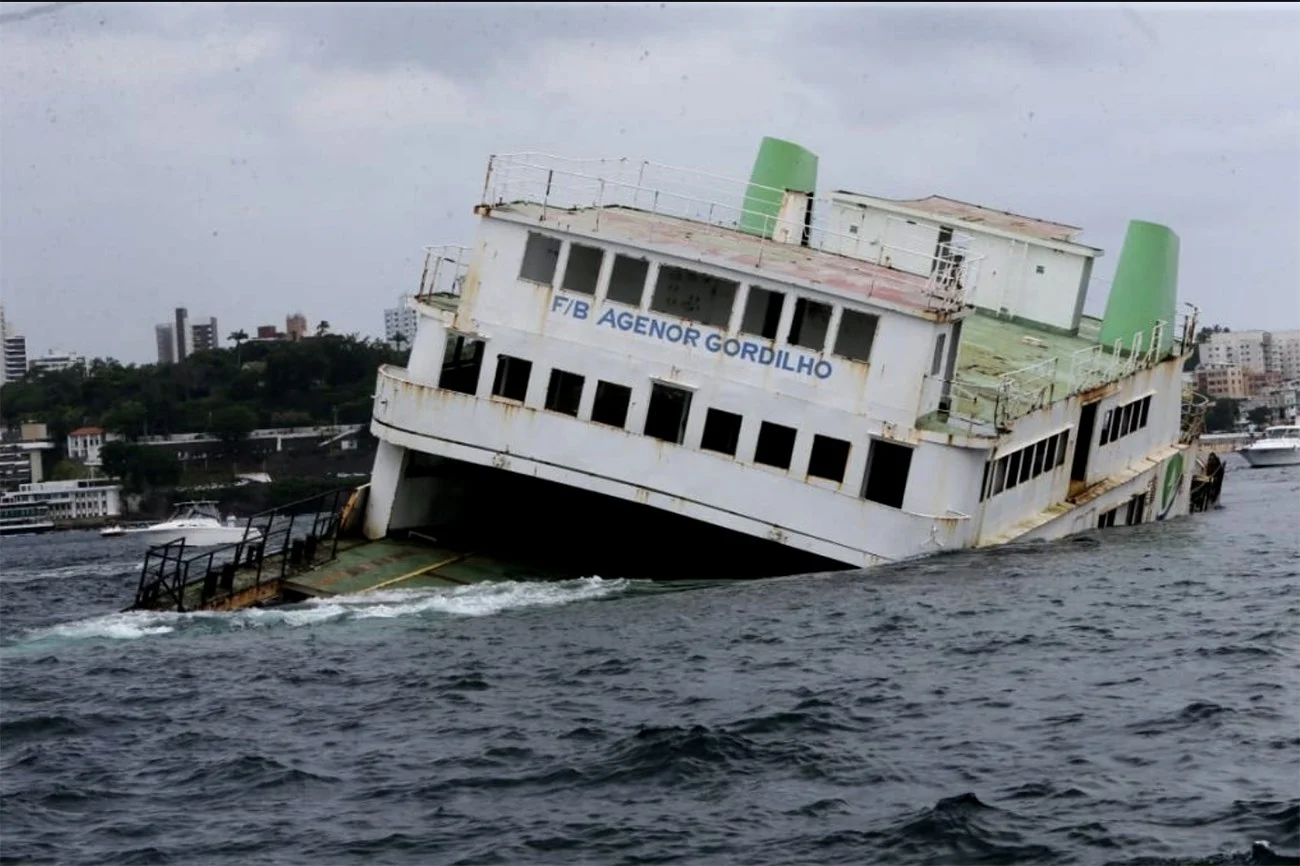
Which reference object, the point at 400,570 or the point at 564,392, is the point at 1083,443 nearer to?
the point at 564,392

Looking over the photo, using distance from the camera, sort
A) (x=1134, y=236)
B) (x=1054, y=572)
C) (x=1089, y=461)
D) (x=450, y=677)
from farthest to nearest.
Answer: (x=1134, y=236) → (x=1089, y=461) → (x=1054, y=572) → (x=450, y=677)

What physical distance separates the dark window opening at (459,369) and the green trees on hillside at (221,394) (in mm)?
100390

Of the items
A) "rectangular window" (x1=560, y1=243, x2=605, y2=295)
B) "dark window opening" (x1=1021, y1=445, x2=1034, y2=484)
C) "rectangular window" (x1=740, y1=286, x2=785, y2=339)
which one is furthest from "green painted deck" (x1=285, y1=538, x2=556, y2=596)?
"dark window opening" (x1=1021, y1=445, x2=1034, y2=484)

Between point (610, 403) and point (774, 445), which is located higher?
point (610, 403)

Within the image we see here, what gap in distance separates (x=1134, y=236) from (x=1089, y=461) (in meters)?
6.92

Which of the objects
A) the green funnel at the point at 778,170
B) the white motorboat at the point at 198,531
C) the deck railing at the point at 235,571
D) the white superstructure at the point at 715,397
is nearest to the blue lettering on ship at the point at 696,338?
the white superstructure at the point at 715,397

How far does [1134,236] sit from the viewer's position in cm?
4200

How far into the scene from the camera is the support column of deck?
32469 mm

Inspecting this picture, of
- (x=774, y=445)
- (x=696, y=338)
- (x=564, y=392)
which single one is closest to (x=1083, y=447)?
(x=774, y=445)

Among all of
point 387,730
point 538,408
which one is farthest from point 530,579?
point 387,730

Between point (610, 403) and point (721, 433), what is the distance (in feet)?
5.80

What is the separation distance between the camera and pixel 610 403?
30.7 meters

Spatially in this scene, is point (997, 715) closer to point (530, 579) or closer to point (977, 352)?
point (530, 579)

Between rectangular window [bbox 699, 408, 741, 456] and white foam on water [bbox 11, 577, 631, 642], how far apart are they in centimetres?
256
